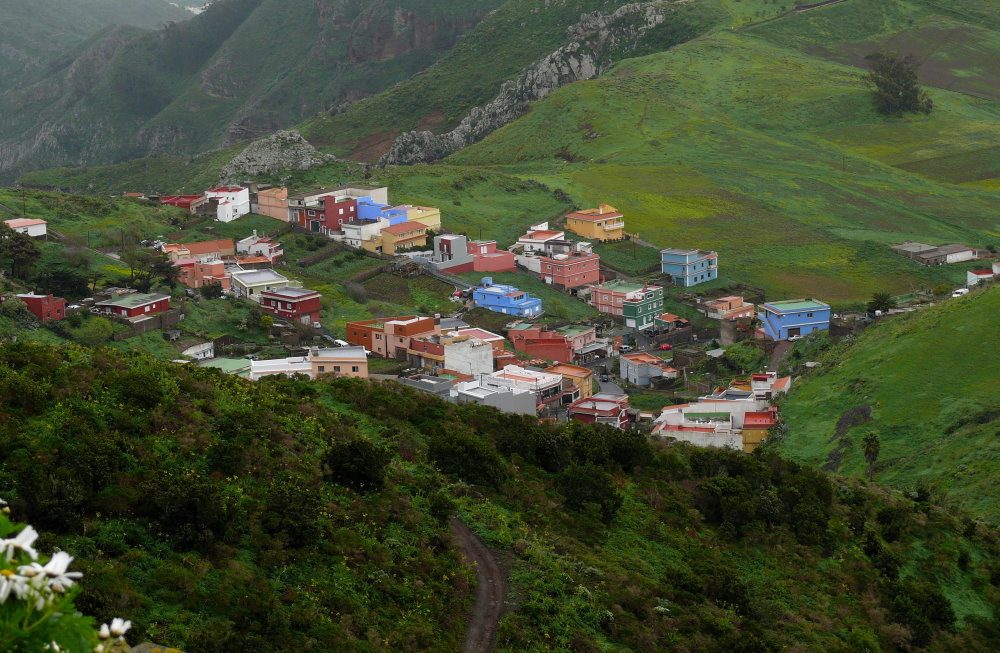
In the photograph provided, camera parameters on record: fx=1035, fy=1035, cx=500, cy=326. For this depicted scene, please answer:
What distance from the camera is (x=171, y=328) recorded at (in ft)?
177

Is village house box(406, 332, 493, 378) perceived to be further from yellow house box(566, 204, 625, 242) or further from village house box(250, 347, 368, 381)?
yellow house box(566, 204, 625, 242)

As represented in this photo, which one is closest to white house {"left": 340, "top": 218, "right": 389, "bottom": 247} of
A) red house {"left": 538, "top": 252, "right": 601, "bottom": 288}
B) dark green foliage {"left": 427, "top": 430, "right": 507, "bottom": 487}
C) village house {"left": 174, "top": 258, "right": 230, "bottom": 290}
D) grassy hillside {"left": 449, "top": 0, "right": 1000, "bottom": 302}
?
red house {"left": 538, "top": 252, "right": 601, "bottom": 288}

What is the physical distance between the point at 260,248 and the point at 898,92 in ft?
252

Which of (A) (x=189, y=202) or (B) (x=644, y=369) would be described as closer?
(B) (x=644, y=369)

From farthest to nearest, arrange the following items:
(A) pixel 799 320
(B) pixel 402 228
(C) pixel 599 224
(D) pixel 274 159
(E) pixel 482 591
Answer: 1. (D) pixel 274 159
2. (C) pixel 599 224
3. (B) pixel 402 228
4. (A) pixel 799 320
5. (E) pixel 482 591

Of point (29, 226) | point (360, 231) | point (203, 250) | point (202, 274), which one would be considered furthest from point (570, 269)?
point (29, 226)

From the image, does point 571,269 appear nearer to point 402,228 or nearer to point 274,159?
point 402,228

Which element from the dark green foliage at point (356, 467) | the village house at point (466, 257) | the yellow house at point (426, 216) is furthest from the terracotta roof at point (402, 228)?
the dark green foliage at point (356, 467)

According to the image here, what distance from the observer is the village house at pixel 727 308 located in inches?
2717

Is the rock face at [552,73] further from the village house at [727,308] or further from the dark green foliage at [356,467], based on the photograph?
the dark green foliage at [356,467]

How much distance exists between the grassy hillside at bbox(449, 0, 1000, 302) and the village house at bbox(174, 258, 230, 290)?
36.6 meters

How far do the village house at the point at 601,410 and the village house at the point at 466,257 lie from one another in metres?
29.9

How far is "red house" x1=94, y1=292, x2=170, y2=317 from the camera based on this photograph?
52.3m

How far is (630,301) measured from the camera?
68562 millimetres
